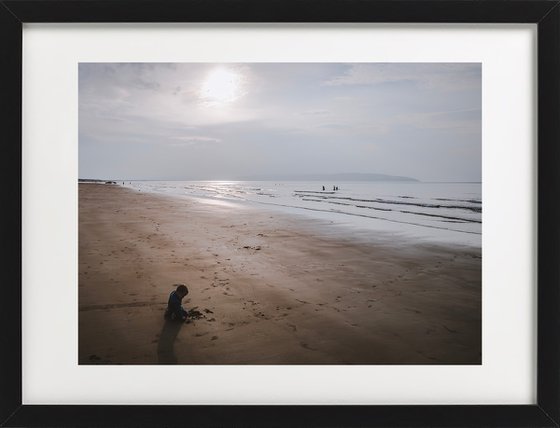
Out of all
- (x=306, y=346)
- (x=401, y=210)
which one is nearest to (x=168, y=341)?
(x=306, y=346)

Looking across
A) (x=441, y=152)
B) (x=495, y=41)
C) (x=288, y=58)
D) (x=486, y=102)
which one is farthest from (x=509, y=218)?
(x=288, y=58)

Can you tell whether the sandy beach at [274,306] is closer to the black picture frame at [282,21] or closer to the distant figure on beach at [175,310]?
the distant figure on beach at [175,310]

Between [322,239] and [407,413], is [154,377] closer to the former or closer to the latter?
[407,413]

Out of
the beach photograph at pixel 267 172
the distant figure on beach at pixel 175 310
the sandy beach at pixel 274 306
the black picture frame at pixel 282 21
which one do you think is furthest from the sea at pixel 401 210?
the distant figure on beach at pixel 175 310

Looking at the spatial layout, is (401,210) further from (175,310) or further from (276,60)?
(175,310)

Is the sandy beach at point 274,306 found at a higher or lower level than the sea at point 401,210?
lower
